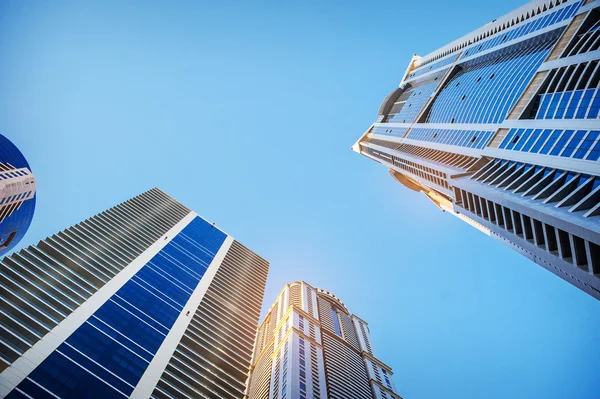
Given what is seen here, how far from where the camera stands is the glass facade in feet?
167

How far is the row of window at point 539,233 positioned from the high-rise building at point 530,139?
0.11 meters

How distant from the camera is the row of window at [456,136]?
6440 centimetres

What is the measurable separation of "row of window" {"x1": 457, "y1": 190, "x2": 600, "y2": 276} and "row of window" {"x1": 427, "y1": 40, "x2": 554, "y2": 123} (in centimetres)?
2158

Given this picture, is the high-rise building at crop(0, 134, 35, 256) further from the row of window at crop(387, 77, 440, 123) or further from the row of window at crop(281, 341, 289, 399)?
the row of window at crop(387, 77, 440, 123)

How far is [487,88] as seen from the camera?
7762cm

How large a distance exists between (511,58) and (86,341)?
101m

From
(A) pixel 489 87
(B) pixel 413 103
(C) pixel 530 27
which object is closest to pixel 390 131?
(B) pixel 413 103

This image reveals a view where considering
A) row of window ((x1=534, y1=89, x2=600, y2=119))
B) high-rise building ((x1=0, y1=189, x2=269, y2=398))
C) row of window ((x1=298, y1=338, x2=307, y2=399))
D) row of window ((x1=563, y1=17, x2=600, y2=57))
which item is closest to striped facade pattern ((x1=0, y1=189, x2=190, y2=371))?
high-rise building ((x1=0, y1=189, x2=269, y2=398))

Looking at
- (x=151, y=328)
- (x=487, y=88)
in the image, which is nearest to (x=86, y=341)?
(x=151, y=328)

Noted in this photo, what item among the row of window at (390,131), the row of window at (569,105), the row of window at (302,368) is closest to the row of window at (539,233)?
the row of window at (569,105)

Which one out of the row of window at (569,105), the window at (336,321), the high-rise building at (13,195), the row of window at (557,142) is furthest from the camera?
the window at (336,321)

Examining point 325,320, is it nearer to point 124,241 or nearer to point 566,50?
point 124,241

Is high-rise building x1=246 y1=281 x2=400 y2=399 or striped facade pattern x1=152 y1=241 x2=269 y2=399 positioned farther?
high-rise building x1=246 y1=281 x2=400 y2=399

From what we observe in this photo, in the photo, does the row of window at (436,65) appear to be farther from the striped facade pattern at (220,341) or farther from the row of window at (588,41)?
the striped facade pattern at (220,341)
